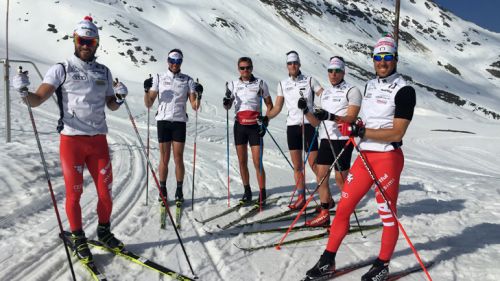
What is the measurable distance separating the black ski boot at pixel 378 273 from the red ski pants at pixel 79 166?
3050mm

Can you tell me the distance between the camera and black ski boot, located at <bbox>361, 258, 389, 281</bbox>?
4.12 m

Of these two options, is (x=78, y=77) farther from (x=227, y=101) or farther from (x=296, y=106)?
(x=296, y=106)

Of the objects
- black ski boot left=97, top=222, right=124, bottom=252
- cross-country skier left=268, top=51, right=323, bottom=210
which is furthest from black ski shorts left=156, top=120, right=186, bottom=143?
black ski boot left=97, top=222, right=124, bottom=252

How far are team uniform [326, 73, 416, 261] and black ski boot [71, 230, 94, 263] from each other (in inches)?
103

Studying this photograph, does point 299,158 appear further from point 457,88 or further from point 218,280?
point 457,88

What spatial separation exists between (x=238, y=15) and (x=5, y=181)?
2309 inches

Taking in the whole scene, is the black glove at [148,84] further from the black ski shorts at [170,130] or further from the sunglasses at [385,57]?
the sunglasses at [385,57]

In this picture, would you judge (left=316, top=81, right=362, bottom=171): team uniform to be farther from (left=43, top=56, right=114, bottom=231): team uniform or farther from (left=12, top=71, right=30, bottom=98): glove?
(left=12, top=71, right=30, bottom=98): glove

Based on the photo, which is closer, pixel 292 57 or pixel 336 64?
pixel 336 64

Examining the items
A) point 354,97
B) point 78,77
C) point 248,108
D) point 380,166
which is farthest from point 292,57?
point 78,77

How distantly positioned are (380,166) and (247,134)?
3.13 meters

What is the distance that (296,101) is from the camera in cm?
658

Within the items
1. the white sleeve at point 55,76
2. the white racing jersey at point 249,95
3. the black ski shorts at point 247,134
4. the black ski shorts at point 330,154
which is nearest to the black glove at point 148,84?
the white racing jersey at point 249,95

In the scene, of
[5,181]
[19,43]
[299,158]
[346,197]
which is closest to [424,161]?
[299,158]
